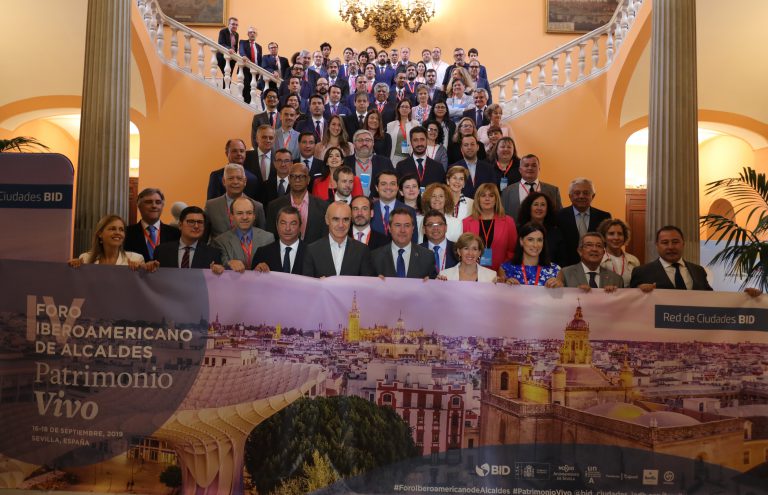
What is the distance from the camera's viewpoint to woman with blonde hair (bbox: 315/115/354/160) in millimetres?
8164

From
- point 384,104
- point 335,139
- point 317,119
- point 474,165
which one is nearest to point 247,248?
point 474,165

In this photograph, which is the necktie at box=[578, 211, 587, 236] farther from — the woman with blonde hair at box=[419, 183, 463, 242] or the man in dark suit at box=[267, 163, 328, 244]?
the man in dark suit at box=[267, 163, 328, 244]

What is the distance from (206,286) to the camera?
13.2 feet

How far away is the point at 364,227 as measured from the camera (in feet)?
17.3

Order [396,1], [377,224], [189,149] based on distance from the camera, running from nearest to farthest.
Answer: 1. [377,224]
2. [189,149]
3. [396,1]

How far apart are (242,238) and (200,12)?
1118cm

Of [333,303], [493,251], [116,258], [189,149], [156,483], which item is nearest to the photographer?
[156,483]

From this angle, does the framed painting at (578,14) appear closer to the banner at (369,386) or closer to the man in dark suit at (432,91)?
the man in dark suit at (432,91)

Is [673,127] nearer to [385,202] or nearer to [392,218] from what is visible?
[385,202]

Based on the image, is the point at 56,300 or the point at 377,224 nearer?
the point at 56,300

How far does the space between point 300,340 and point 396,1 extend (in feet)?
41.0

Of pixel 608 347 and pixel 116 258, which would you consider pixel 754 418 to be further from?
pixel 116 258

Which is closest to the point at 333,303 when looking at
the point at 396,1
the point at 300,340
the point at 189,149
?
the point at 300,340

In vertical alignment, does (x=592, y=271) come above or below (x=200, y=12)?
below
